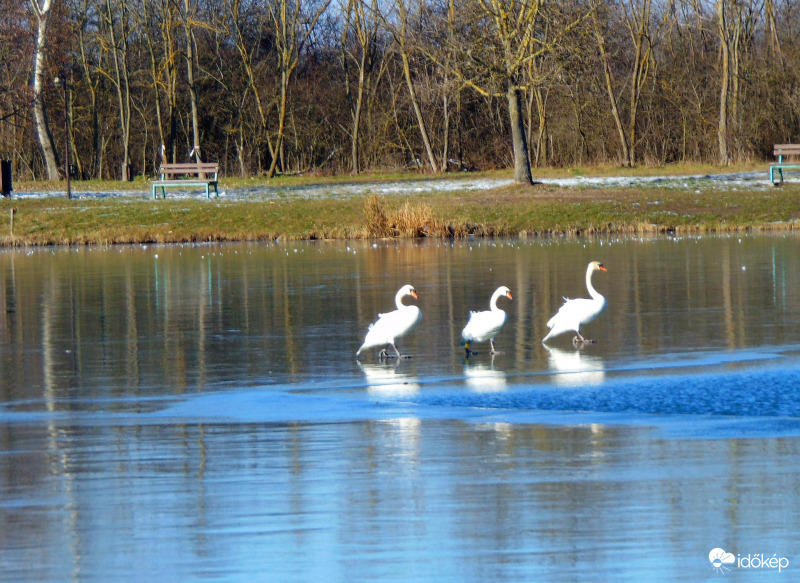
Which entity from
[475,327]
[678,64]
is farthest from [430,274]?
[678,64]

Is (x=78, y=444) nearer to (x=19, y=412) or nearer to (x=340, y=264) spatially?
(x=19, y=412)

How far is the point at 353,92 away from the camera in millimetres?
55969

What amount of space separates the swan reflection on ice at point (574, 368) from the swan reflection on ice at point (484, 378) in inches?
18.8

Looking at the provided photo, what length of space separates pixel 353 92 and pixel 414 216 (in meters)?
26.7

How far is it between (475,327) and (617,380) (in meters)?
1.88

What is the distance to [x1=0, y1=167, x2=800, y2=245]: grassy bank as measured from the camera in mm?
30312

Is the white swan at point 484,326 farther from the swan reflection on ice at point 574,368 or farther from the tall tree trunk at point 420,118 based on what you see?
the tall tree trunk at point 420,118

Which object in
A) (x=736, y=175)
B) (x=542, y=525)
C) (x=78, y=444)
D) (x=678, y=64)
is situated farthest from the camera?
(x=678, y=64)

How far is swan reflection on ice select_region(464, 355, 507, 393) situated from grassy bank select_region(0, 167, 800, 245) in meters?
18.8

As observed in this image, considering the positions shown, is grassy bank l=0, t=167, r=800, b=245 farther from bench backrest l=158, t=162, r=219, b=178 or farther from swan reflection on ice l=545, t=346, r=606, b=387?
swan reflection on ice l=545, t=346, r=606, b=387

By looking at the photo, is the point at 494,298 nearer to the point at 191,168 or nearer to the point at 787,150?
the point at 191,168

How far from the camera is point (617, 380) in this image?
34.8ft

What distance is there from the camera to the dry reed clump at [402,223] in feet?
99.3

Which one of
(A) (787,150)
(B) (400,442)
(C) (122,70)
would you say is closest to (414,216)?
(A) (787,150)
